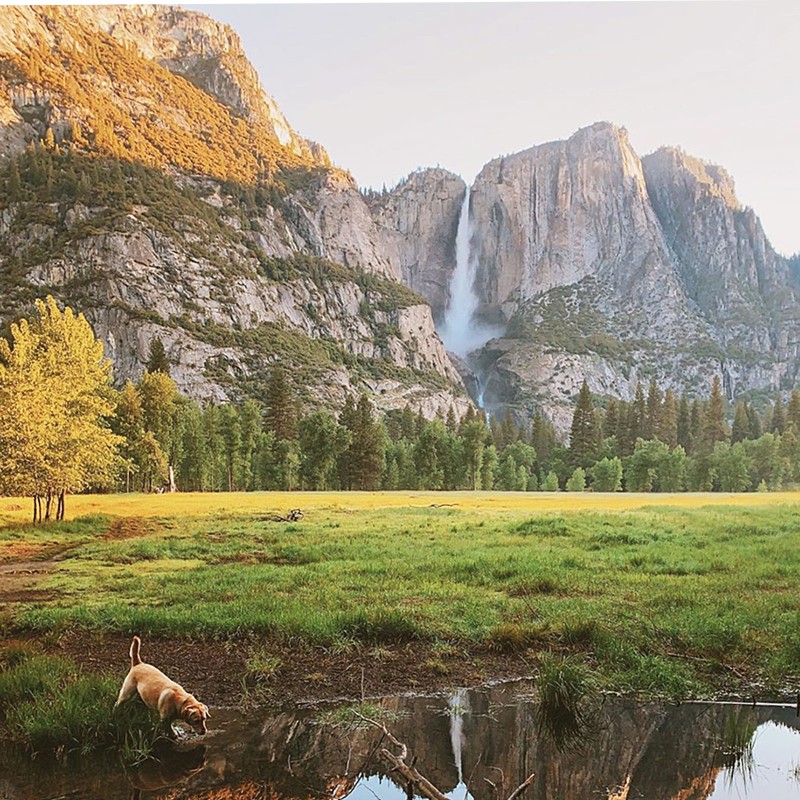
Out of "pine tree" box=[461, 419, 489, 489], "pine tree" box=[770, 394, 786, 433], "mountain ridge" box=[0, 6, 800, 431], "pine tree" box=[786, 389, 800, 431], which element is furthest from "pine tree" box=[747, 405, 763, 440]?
"mountain ridge" box=[0, 6, 800, 431]

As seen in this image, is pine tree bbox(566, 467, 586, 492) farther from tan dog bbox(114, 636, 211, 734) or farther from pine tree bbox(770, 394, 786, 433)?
tan dog bbox(114, 636, 211, 734)

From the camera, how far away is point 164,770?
17.8 ft

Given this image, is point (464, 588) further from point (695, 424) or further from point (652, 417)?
point (695, 424)

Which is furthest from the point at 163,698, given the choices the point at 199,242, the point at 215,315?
the point at 199,242

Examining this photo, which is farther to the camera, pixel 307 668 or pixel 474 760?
pixel 307 668

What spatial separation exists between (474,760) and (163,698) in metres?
2.81

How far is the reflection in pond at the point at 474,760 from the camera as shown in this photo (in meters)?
5.23

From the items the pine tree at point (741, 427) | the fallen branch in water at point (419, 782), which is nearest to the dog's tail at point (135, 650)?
the fallen branch in water at point (419, 782)

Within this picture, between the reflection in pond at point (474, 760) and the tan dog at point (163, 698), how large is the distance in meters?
0.27

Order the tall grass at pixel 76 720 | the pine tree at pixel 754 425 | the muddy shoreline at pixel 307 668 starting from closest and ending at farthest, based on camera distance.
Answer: the tall grass at pixel 76 720
the muddy shoreline at pixel 307 668
the pine tree at pixel 754 425

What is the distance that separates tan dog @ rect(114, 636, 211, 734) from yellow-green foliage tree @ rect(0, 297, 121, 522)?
14418 millimetres

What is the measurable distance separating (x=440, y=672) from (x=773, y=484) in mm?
60469

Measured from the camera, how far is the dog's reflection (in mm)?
5176

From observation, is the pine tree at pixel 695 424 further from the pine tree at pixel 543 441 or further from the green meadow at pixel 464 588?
the green meadow at pixel 464 588
